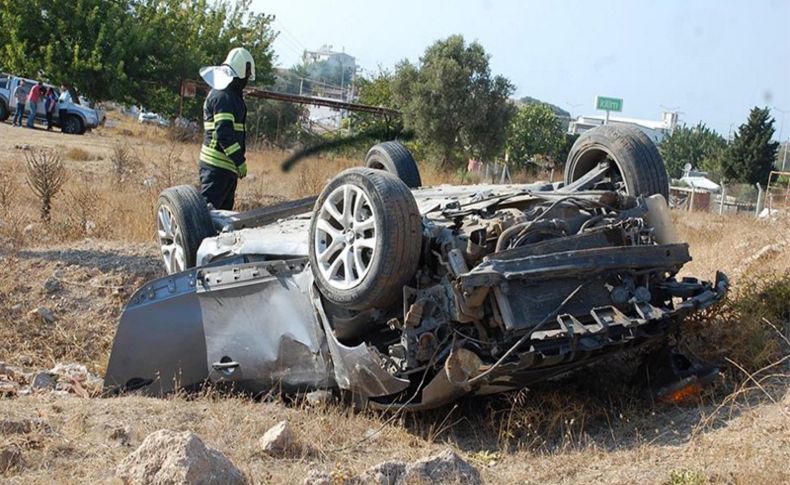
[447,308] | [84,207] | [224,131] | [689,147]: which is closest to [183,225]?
[224,131]

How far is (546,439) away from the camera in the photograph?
4.69m

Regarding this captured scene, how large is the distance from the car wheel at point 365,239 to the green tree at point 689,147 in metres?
44.0

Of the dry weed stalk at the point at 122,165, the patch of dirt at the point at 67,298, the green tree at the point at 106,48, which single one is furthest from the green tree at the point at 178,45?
the patch of dirt at the point at 67,298

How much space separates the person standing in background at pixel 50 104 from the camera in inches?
953

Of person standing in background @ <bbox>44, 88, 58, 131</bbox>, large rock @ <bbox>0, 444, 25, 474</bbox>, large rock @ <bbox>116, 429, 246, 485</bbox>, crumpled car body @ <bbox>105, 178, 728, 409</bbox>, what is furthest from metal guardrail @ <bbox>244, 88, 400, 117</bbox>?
large rock @ <bbox>116, 429, 246, 485</bbox>

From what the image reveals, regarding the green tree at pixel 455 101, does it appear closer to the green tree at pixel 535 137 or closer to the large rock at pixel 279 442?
the green tree at pixel 535 137

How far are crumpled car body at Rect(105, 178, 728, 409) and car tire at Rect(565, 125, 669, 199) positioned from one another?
0.77 feet

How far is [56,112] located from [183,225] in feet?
67.0

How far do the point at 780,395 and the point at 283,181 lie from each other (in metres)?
10.9

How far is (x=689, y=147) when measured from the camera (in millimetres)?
48844

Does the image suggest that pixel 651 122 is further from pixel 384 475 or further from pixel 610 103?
pixel 384 475

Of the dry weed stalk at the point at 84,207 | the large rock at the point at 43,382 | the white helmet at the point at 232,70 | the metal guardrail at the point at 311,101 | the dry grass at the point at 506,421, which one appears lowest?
the large rock at the point at 43,382

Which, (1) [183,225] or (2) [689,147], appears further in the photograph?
(2) [689,147]

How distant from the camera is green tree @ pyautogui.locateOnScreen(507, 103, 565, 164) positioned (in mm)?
27938
